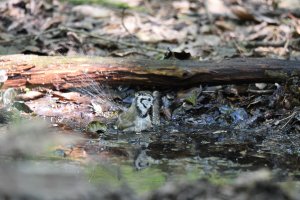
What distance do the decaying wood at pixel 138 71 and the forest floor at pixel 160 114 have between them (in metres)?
0.08

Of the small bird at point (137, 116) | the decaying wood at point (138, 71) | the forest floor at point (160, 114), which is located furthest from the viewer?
the decaying wood at point (138, 71)

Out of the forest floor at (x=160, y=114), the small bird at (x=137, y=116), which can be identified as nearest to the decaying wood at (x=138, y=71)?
the forest floor at (x=160, y=114)

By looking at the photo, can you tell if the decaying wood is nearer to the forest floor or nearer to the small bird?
the forest floor

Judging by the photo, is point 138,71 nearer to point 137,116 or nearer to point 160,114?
point 160,114

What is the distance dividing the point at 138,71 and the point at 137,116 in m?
0.57

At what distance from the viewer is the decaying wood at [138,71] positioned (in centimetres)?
441

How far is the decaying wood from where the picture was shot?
4414mm

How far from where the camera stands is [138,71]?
4.51m

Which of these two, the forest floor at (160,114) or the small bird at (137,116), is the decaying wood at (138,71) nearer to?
the forest floor at (160,114)

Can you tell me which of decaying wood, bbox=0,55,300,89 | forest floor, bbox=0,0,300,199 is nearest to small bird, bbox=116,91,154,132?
forest floor, bbox=0,0,300,199

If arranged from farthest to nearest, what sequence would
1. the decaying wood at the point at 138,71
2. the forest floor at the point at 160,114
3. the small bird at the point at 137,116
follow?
the decaying wood at the point at 138,71 → the small bird at the point at 137,116 → the forest floor at the point at 160,114

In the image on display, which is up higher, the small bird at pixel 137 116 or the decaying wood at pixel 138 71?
the decaying wood at pixel 138 71

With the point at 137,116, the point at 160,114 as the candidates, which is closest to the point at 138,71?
the point at 160,114

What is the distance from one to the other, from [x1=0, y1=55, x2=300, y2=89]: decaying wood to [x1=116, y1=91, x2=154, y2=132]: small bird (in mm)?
331
